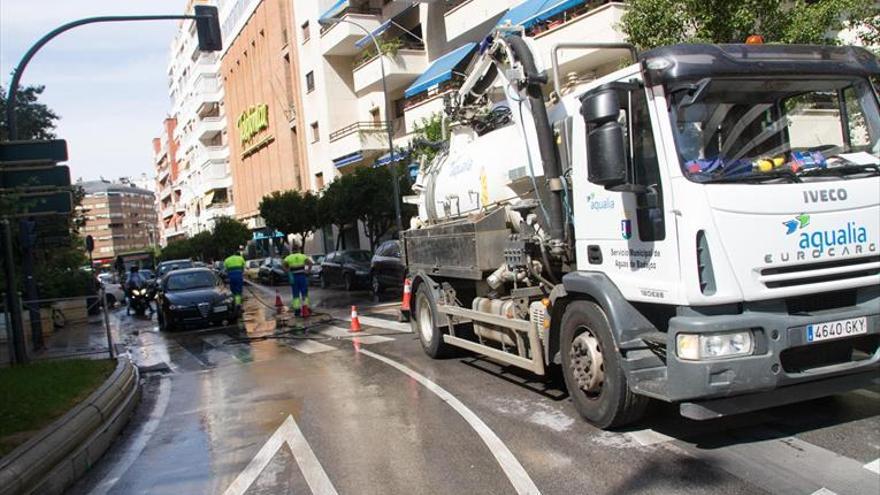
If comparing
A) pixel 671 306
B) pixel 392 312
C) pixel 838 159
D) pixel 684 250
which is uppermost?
pixel 838 159

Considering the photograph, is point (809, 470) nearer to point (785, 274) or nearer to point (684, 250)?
point (785, 274)

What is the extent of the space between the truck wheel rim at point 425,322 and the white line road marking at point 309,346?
6.81 feet

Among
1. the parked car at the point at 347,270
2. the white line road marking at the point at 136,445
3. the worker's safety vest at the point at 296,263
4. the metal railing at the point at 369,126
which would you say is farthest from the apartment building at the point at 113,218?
the white line road marking at the point at 136,445

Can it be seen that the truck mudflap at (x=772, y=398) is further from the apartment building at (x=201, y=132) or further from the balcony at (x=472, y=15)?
the apartment building at (x=201, y=132)

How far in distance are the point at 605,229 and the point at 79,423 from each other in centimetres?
506

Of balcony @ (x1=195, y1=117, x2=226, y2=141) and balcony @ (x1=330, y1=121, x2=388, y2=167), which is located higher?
balcony @ (x1=195, y1=117, x2=226, y2=141)

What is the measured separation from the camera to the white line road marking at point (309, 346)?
1143cm

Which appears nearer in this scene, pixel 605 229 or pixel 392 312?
pixel 605 229

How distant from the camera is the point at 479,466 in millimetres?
5066

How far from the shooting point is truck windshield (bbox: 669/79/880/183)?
15.7 ft

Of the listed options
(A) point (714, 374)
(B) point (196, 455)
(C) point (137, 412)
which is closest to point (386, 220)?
(C) point (137, 412)

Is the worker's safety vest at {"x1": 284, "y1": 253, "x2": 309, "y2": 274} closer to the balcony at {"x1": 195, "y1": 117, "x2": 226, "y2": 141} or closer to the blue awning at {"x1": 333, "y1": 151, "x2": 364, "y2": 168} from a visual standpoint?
the blue awning at {"x1": 333, "y1": 151, "x2": 364, "y2": 168}

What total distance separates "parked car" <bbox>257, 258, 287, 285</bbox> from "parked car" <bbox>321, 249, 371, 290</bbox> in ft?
23.1

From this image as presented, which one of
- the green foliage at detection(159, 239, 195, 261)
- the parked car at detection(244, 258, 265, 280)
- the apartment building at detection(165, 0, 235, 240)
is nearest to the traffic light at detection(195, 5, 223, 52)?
the parked car at detection(244, 258, 265, 280)
